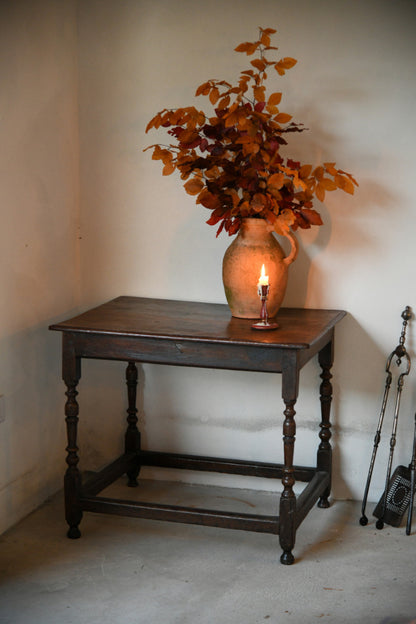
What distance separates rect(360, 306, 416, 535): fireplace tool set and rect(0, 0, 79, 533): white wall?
1.40 meters

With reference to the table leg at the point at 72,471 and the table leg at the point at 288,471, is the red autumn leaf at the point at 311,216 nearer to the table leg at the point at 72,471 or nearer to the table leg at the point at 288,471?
the table leg at the point at 288,471

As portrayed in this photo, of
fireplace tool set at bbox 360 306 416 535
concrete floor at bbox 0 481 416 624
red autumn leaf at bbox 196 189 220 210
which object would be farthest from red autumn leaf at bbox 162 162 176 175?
concrete floor at bbox 0 481 416 624

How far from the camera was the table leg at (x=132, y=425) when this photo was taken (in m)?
3.60

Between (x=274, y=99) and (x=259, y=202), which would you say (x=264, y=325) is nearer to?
(x=259, y=202)

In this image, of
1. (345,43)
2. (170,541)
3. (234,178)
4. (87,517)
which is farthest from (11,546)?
(345,43)

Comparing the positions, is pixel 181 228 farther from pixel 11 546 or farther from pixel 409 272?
pixel 11 546

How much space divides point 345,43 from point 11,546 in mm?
2360

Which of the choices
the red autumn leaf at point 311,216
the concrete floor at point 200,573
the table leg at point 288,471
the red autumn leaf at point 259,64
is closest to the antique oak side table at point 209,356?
the table leg at point 288,471

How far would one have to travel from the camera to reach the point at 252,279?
3041 mm

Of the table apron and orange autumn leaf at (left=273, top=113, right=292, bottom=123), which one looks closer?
the table apron

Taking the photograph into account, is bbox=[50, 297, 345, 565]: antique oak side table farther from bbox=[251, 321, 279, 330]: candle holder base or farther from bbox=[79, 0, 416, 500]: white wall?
bbox=[79, 0, 416, 500]: white wall

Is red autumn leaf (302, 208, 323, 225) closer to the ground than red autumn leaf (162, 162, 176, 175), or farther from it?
closer to the ground

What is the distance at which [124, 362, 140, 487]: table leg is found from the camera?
360cm

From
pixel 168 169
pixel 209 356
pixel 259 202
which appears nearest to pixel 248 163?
pixel 259 202
